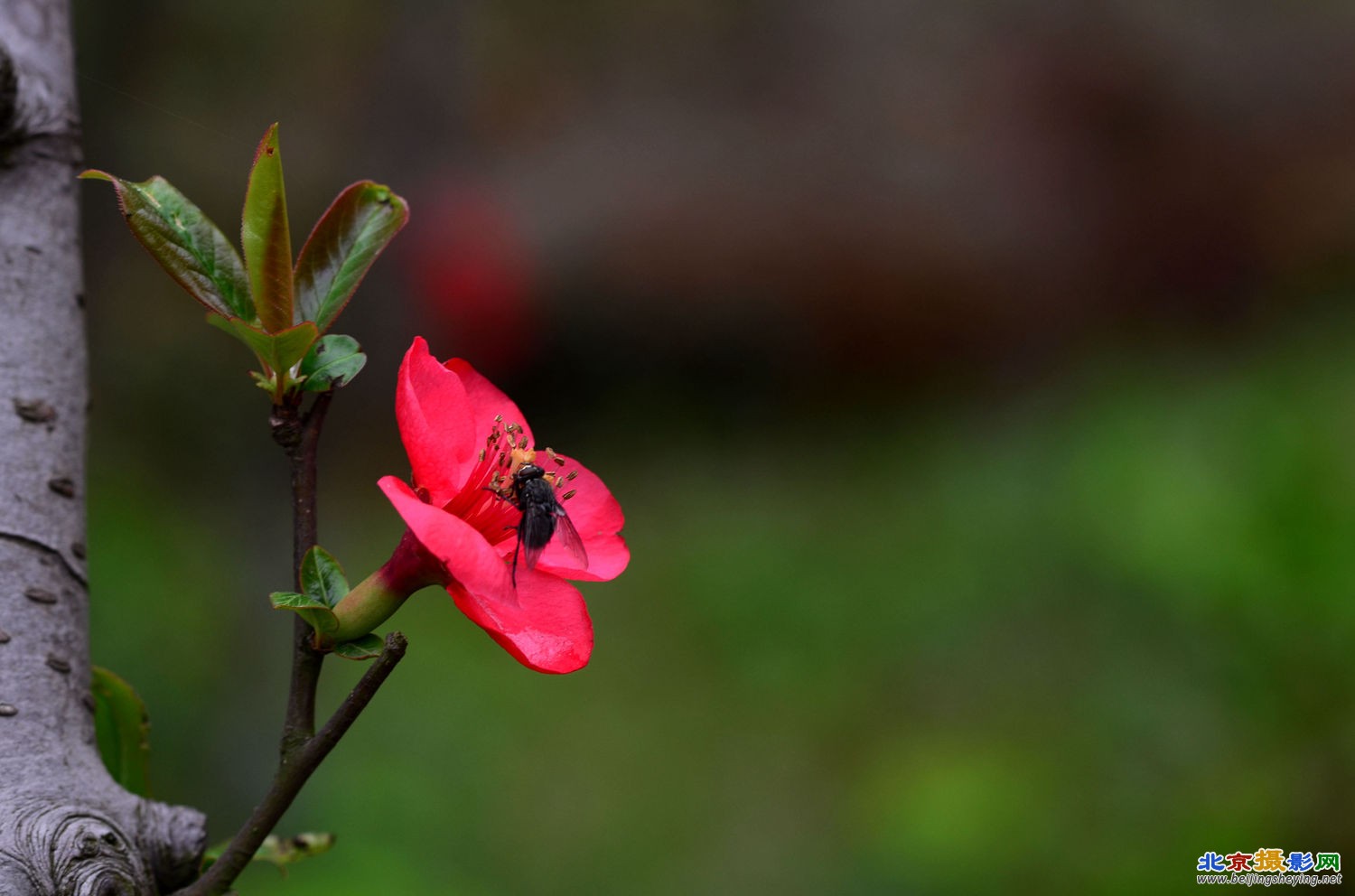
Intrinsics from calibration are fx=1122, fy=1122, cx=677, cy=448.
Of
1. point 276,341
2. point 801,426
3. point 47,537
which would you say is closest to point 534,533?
point 276,341

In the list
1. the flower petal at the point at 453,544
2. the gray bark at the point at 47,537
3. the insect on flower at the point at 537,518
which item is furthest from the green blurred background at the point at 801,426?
the flower petal at the point at 453,544

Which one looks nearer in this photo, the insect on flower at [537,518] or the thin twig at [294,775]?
the thin twig at [294,775]

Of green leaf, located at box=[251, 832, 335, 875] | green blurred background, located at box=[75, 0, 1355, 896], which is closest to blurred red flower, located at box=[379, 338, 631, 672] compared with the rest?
green leaf, located at box=[251, 832, 335, 875]

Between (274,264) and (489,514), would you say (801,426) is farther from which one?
(274,264)

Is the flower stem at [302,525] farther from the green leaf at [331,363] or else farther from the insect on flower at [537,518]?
the insect on flower at [537,518]

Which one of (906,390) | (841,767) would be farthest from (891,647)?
(906,390)

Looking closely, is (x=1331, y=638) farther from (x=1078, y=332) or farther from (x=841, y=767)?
(x=1078, y=332)
